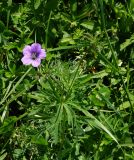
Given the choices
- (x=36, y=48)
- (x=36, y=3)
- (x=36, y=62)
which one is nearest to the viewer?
(x=36, y=62)

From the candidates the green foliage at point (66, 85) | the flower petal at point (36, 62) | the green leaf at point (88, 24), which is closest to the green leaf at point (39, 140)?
the green foliage at point (66, 85)

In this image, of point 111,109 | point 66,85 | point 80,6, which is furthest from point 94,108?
point 80,6

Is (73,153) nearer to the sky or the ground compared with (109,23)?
nearer to the ground

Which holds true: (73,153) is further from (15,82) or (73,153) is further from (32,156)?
(15,82)

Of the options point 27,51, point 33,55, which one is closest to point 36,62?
point 33,55

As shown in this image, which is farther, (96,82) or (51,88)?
(96,82)

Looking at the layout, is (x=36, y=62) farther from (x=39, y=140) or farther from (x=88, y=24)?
(x=88, y=24)

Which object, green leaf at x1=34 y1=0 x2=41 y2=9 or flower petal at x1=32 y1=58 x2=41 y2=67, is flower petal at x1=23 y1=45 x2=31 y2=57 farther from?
green leaf at x1=34 y1=0 x2=41 y2=9
